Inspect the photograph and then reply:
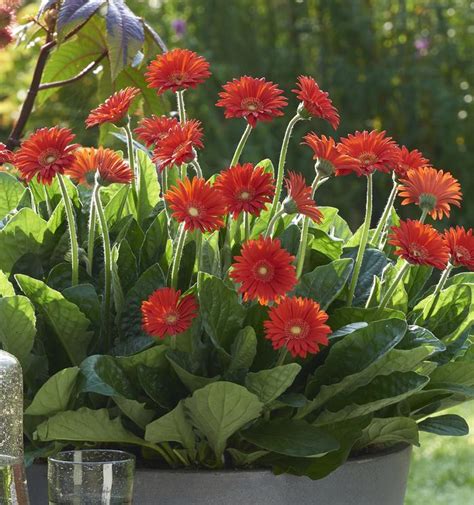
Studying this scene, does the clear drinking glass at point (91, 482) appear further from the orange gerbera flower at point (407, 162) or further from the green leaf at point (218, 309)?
the orange gerbera flower at point (407, 162)

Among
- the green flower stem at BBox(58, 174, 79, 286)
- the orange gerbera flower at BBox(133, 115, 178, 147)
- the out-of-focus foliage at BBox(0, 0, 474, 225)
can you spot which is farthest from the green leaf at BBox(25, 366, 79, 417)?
the out-of-focus foliage at BBox(0, 0, 474, 225)

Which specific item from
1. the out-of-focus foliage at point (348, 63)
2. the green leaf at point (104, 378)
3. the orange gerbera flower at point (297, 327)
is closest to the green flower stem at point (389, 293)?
the orange gerbera flower at point (297, 327)

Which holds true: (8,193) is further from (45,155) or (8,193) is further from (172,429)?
(172,429)

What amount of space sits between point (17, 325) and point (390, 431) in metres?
0.31

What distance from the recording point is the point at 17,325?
2.56 ft

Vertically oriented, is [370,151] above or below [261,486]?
above

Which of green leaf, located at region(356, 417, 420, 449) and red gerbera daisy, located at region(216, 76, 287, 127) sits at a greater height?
red gerbera daisy, located at region(216, 76, 287, 127)

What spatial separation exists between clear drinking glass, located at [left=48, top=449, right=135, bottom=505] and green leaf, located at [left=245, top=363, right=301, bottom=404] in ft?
0.36

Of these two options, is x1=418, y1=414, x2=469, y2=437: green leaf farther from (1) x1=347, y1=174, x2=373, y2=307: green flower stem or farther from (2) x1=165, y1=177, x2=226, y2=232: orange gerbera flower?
(2) x1=165, y1=177, x2=226, y2=232: orange gerbera flower

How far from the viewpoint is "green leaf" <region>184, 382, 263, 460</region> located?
72 cm

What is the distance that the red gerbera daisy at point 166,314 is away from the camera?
28.7 inches

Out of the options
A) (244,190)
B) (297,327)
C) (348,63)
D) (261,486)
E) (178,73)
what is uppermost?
(348,63)

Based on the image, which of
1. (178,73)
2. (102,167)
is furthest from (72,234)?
(178,73)

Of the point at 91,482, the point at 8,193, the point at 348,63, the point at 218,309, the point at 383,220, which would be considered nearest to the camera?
the point at 91,482
